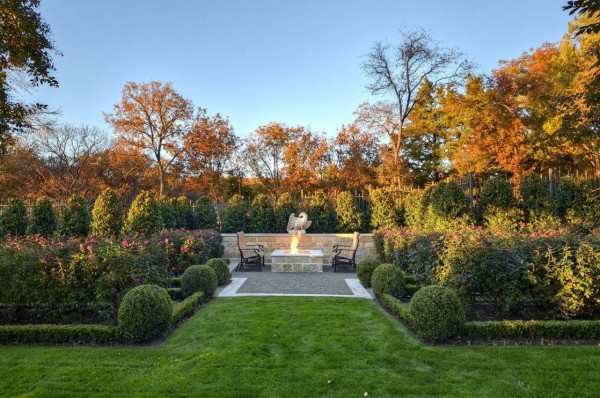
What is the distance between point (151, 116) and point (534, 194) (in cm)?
2170

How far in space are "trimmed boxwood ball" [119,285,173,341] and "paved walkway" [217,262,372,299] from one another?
2605mm

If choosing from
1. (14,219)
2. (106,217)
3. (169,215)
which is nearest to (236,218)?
(169,215)

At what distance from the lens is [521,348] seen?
13.5 ft

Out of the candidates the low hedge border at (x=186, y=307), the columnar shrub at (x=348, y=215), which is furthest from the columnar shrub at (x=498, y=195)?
the low hedge border at (x=186, y=307)

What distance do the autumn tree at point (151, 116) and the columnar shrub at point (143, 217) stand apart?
13.4 meters

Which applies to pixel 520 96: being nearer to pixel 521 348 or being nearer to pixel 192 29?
pixel 192 29

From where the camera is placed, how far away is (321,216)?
43.8 feet

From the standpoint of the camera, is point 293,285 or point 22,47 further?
point 293,285

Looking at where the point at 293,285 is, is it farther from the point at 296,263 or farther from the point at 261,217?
the point at 261,217

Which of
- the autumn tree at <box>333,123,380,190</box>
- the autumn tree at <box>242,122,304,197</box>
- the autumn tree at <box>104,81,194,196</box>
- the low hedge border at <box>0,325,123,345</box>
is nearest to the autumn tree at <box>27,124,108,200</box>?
the autumn tree at <box>104,81,194,196</box>

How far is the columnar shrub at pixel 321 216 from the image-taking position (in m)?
13.4

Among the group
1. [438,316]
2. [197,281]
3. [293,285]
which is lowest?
[293,285]

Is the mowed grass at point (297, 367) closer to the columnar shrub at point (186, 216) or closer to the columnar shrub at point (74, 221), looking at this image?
the columnar shrub at point (74, 221)

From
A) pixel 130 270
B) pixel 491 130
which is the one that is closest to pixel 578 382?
pixel 130 270
